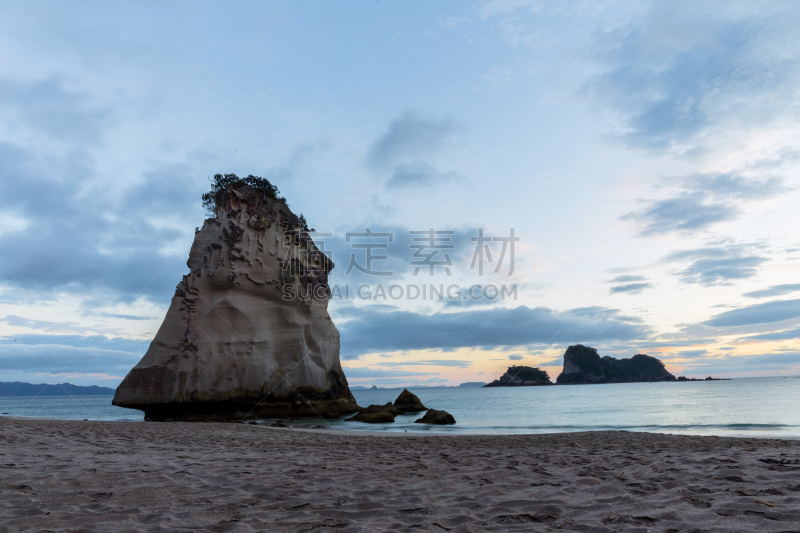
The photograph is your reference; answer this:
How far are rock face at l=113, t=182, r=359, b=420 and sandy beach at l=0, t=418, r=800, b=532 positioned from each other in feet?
48.0

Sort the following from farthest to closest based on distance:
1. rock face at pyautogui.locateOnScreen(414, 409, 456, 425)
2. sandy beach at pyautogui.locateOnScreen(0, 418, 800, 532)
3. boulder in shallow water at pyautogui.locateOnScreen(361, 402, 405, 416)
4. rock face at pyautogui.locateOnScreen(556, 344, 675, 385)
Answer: rock face at pyautogui.locateOnScreen(556, 344, 675, 385)
boulder in shallow water at pyautogui.locateOnScreen(361, 402, 405, 416)
rock face at pyautogui.locateOnScreen(414, 409, 456, 425)
sandy beach at pyautogui.locateOnScreen(0, 418, 800, 532)

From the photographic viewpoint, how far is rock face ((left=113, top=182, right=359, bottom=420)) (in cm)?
2033

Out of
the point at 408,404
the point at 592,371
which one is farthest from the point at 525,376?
the point at 408,404

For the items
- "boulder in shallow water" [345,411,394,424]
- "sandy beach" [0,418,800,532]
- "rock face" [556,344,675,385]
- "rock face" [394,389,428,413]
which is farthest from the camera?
"rock face" [556,344,675,385]

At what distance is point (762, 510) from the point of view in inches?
124

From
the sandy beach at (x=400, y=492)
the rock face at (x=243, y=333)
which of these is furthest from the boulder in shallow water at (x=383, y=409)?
the sandy beach at (x=400, y=492)

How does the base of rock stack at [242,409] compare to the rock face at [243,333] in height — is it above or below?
below

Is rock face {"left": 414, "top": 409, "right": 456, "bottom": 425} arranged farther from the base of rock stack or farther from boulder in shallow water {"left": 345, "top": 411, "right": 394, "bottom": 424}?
the base of rock stack

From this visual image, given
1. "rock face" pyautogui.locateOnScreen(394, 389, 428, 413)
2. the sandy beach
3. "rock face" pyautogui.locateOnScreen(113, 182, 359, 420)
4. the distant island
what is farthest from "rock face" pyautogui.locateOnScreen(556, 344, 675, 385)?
the sandy beach

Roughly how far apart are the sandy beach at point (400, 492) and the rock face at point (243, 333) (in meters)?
14.6

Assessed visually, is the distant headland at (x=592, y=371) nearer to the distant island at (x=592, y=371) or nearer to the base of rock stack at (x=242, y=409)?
the distant island at (x=592, y=371)

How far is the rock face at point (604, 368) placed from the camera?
100 m

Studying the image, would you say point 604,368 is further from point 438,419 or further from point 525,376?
point 438,419

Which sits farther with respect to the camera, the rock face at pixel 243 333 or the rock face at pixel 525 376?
the rock face at pixel 525 376
